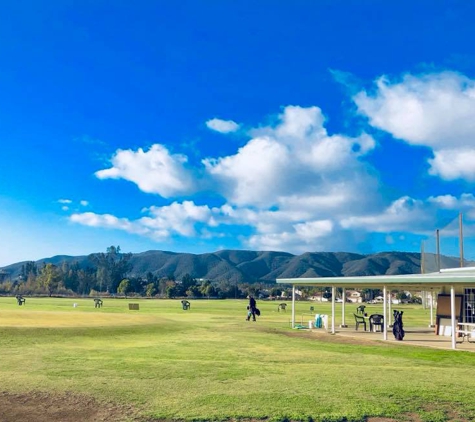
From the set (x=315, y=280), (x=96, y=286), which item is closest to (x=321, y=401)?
(x=315, y=280)

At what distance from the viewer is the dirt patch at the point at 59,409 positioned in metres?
9.10

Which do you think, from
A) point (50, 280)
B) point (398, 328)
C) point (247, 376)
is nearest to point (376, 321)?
point (398, 328)

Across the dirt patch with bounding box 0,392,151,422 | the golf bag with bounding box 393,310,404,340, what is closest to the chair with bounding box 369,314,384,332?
the golf bag with bounding box 393,310,404,340

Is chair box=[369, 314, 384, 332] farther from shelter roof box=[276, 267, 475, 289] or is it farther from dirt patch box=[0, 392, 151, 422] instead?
dirt patch box=[0, 392, 151, 422]

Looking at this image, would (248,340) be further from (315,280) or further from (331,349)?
(315,280)

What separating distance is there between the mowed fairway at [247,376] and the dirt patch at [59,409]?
37 centimetres

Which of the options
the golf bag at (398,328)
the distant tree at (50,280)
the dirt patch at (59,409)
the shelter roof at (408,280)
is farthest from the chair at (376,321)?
the distant tree at (50,280)

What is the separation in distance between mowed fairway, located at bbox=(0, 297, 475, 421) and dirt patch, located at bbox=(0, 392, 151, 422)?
368 millimetres

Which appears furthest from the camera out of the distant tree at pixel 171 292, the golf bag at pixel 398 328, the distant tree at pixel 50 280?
the distant tree at pixel 50 280

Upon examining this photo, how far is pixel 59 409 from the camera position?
9680 millimetres

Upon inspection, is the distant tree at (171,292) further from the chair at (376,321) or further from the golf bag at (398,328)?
the golf bag at (398,328)

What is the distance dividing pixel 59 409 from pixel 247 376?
4.74 metres

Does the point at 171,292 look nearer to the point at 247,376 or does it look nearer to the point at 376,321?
the point at 376,321

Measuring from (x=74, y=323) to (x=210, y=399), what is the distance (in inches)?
769
